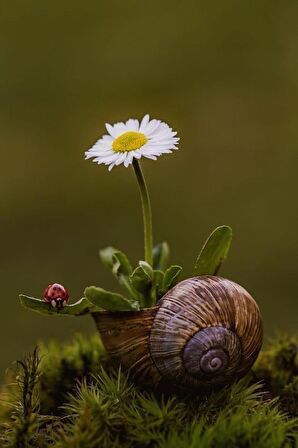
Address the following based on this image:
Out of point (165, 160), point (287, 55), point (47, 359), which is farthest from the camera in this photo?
point (287, 55)

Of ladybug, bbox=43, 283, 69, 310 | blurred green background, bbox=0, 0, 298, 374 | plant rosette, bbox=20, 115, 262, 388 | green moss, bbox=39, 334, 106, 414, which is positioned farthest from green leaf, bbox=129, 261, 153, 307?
blurred green background, bbox=0, 0, 298, 374

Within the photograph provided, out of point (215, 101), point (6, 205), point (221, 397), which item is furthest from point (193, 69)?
point (221, 397)

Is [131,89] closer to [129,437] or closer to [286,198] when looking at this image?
[286,198]

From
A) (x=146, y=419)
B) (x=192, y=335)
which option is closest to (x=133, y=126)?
(x=192, y=335)

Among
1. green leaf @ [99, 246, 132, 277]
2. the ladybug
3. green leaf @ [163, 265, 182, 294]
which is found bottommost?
the ladybug

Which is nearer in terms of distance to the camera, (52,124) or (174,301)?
(174,301)

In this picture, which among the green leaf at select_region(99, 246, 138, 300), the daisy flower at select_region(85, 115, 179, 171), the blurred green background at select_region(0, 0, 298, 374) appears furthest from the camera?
the blurred green background at select_region(0, 0, 298, 374)

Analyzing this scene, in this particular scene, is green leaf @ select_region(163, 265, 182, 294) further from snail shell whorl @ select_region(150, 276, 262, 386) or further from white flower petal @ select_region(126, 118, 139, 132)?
white flower petal @ select_region(126, 118, 139, 132)
